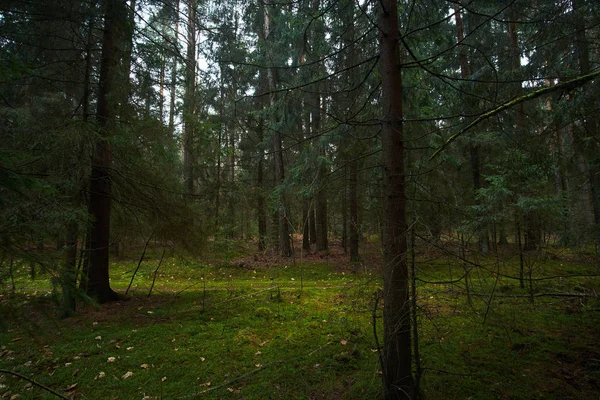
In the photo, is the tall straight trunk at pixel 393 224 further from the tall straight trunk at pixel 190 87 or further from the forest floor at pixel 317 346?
the tall straight trunk at pixel 190 87

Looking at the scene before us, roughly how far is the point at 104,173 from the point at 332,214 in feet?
16.4

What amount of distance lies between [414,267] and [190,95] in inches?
320

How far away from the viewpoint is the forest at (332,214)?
2967 mm

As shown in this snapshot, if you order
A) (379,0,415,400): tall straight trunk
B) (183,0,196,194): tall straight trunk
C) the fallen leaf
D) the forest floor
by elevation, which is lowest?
the fallen leaf

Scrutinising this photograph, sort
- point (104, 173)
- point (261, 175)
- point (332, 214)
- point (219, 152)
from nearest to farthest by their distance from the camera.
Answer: point (332, 214), point (104, 173), point (219, 152), point (261, 175)

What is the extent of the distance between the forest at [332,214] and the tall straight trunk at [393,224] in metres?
0.02

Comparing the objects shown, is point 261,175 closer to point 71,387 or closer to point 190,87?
point 190,87

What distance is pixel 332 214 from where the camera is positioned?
6109 millimetres

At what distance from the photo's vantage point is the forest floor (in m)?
3.29

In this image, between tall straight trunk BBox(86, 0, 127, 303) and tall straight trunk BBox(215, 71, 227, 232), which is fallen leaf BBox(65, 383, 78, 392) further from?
tall straight trunk BBox(215, 71, 227, 232)

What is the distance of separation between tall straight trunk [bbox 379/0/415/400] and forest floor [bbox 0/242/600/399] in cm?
20

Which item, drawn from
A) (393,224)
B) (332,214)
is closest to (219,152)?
(332,214)

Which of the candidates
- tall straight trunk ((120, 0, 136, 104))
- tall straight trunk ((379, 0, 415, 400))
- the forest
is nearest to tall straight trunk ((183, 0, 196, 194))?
the forest

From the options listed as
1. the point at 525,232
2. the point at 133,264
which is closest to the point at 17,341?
Answer: the point at 133,264
